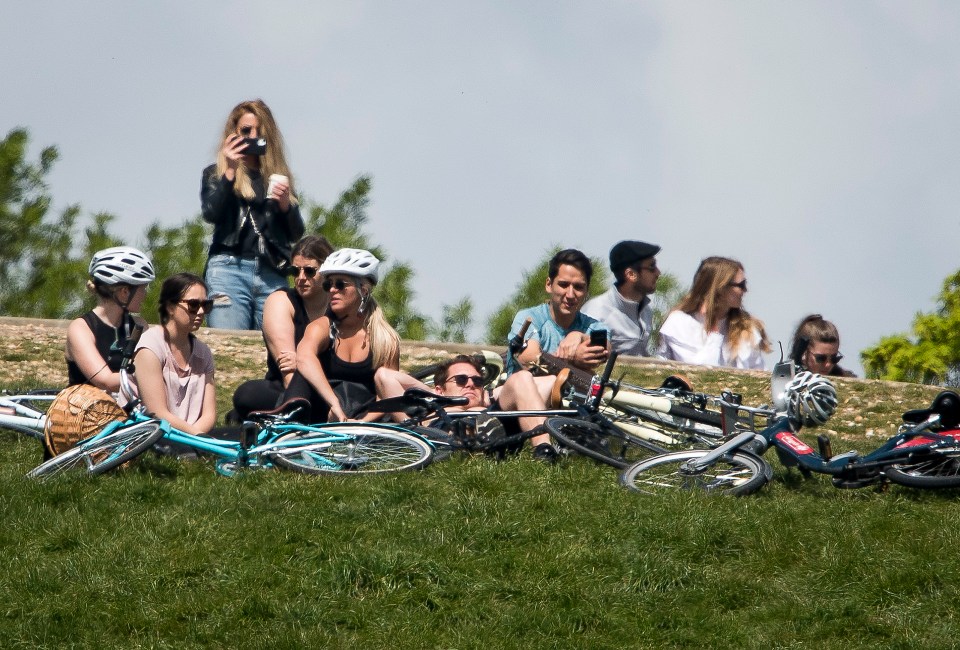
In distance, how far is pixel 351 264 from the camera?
32.4 ft

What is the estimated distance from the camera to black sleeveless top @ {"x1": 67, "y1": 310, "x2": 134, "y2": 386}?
9.95 meters

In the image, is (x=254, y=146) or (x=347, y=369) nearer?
(x=347, y=369)

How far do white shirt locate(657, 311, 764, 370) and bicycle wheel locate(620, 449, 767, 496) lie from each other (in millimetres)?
3833

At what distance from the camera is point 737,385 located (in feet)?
43.6

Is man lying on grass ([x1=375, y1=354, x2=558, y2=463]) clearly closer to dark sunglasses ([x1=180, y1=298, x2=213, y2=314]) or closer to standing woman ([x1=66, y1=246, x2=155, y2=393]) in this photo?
dark sunglasses ([x1=180, y1=298, x2=213, y2=314])

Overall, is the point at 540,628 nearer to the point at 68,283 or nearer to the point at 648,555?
the point at 648,555

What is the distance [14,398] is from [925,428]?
5843 mm

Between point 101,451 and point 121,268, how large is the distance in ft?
5.21

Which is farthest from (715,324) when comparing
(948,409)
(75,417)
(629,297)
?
(75,417)

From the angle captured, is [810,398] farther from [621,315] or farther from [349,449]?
[621,315]

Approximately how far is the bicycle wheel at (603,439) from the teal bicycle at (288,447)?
0.79m

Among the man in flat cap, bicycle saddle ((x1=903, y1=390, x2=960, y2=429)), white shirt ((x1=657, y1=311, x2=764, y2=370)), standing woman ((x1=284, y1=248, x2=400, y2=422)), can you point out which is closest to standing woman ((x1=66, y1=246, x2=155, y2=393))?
standing woman ((x1=284, y1=248, x2=400, y2=422))

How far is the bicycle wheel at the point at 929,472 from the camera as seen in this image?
803cm

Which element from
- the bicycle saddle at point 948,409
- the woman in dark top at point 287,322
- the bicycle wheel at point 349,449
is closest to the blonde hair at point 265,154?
the woman in dark top at point 287,322
